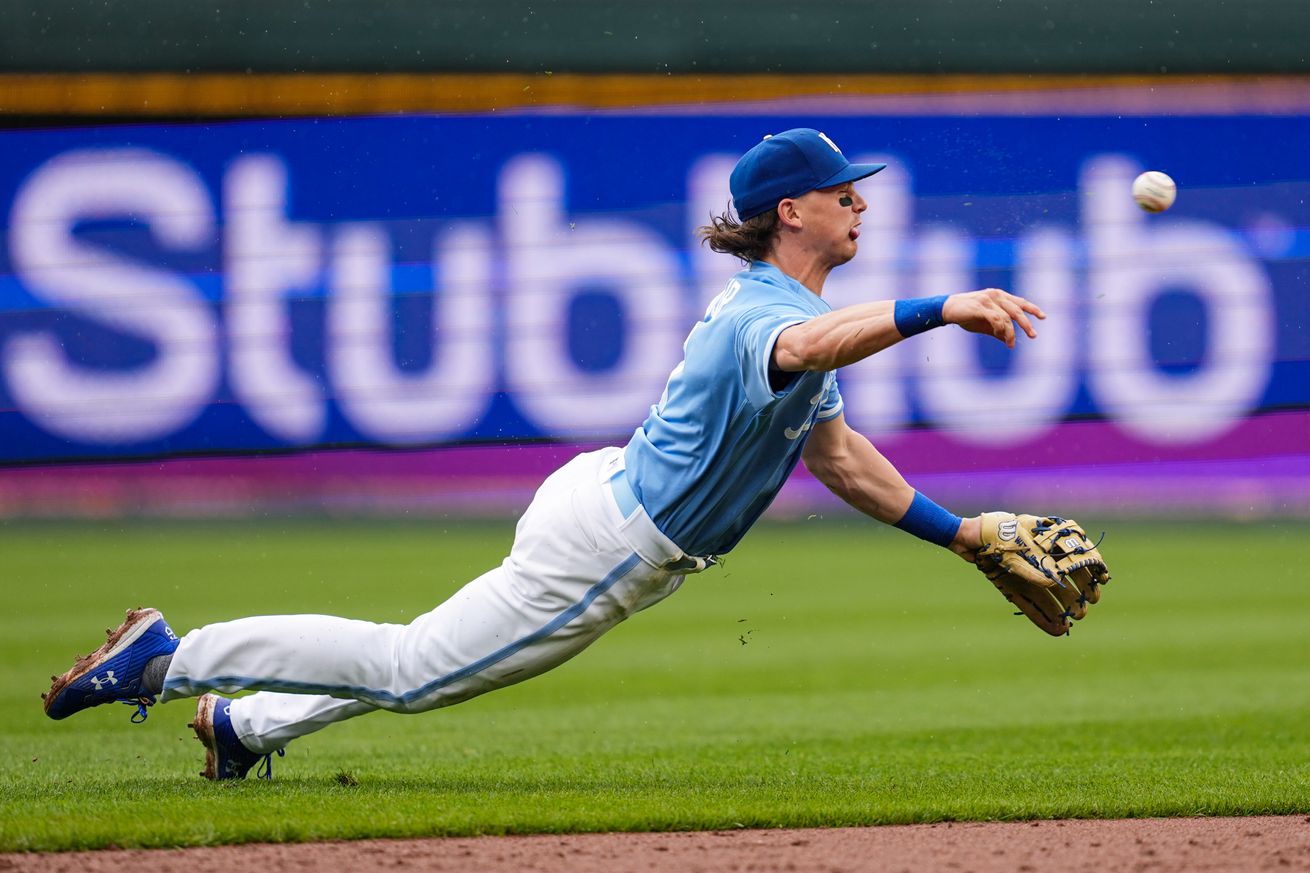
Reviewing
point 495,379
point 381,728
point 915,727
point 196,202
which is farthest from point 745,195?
point 196,202

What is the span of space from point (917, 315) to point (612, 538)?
98 centimetres

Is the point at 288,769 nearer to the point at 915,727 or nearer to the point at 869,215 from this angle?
the point at 915,727

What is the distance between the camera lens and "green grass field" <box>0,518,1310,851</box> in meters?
4.09

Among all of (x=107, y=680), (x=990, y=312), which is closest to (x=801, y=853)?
(x=990, y=312)

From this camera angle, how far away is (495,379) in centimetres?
991

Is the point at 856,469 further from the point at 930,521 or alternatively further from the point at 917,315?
the point at 917,315

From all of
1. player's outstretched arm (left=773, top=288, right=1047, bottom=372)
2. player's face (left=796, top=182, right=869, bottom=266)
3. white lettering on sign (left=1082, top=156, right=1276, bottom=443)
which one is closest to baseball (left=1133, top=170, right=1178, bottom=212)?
player's face (left=796, top=182, right=869, bottom=266)

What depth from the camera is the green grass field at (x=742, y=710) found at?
409 cm

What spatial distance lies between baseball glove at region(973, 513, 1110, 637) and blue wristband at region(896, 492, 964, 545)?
0.29 ft

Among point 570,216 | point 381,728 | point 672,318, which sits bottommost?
point 381,728

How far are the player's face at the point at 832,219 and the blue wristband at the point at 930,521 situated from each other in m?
0.74

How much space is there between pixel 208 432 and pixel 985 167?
494cm

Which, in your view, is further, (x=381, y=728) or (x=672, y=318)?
(x=672, y=318)

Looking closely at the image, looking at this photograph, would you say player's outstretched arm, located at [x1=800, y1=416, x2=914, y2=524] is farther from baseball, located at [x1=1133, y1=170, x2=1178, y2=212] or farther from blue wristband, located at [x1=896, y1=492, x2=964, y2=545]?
baseball, located at [x1=1133, y1=170, x2=1178, y2=212]
